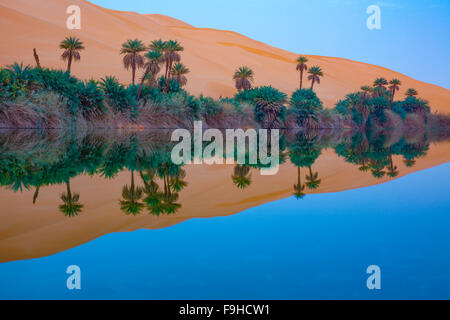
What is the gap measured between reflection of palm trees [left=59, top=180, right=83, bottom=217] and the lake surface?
23 mm

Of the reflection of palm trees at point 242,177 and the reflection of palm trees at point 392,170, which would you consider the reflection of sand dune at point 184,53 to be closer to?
the reflection of palm trees at point 242,177

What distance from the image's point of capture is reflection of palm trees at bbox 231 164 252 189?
8.64 meters

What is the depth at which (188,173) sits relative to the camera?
1030 centimetres

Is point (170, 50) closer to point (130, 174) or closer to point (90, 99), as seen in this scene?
point (90, 99)

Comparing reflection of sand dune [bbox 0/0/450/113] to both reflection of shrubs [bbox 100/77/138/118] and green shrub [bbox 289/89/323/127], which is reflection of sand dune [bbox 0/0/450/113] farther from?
reflection of shrubs [bbox 100/77/138/118]

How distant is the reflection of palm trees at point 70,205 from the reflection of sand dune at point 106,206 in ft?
0.29

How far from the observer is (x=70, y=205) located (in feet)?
20.9

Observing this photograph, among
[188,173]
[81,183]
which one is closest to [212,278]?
[81,183]

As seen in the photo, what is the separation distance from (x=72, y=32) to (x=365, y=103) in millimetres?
66581

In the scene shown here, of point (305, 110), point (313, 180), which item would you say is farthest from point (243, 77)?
point (313, 180)

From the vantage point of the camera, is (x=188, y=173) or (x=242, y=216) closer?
(x=242, y=216)

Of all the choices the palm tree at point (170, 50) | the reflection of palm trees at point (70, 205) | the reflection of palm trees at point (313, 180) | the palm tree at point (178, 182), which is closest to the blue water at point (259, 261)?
the reflection of palm trees at point (70, 205)

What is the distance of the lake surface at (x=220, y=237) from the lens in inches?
135
